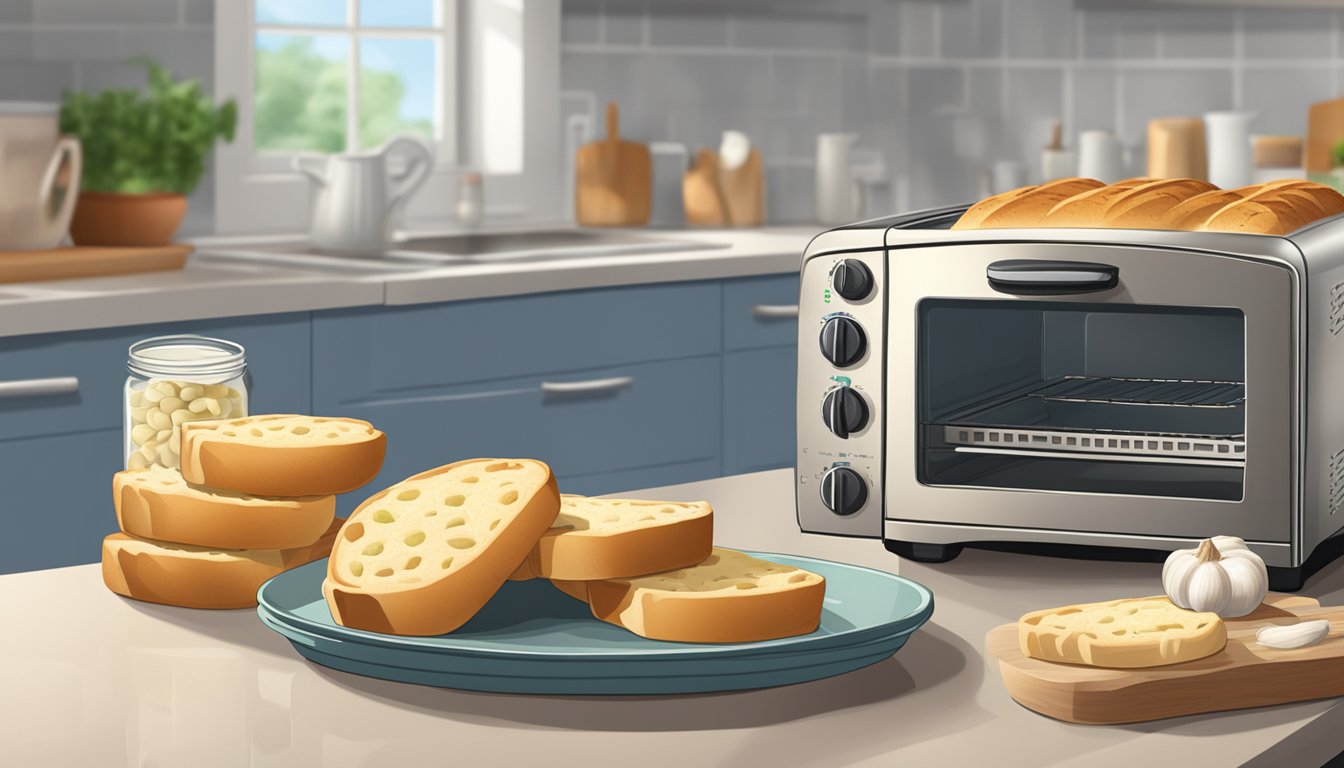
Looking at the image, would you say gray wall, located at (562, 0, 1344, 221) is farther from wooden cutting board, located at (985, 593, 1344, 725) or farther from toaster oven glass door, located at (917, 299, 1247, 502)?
wooden cutting board, located at (985, 593, 1344, 725)

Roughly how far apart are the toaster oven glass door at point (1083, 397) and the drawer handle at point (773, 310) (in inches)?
73.9

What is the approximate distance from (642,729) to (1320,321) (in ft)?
1.75

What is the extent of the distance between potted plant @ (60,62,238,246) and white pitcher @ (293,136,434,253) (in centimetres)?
22

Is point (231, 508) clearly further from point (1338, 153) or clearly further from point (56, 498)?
point (1338, 153)

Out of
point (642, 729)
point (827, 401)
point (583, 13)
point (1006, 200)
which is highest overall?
point (583, 13)

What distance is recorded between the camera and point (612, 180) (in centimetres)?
380

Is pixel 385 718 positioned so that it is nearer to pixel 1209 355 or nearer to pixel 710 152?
pixel 1209 355

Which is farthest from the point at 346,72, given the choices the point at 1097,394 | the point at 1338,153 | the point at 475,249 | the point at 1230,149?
the point at 1097,394

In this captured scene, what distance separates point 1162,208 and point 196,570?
0.66 meters

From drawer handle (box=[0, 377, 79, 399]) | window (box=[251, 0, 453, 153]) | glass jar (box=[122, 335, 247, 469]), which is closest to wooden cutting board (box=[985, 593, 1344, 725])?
glass jar (box=[122, 335, 247, 469])

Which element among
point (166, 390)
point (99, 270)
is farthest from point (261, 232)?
point (166, 390)

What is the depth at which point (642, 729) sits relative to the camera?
84cm

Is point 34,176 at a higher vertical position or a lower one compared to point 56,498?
higher

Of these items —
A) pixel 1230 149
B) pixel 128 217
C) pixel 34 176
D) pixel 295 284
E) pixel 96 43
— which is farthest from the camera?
pixel 1230 149
